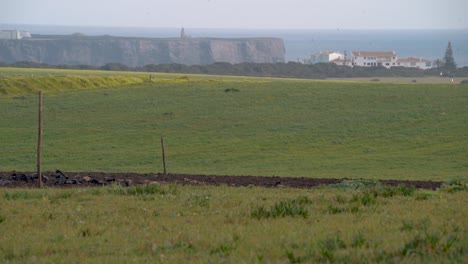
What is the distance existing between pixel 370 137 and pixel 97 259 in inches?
1321

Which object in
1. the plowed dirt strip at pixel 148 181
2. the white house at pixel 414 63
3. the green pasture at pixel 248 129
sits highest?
the white house at pixel 414 63

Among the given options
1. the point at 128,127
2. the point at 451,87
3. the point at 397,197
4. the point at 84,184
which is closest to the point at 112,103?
the point at 128,127

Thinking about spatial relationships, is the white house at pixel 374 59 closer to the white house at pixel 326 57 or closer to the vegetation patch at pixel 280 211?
the white house at pixel 326 57

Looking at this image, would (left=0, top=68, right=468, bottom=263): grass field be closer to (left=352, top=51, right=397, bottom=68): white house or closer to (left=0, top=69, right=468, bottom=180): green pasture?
(left=0, top=69, right=468, bottom=180): green pasture

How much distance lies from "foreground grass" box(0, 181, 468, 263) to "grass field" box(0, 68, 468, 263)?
29mm

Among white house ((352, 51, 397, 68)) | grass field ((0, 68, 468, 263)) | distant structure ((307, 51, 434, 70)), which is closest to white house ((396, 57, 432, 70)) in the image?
distant structure ((307, 51, 434, 70))

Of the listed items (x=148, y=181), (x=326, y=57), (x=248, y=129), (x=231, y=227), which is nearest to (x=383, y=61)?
(x=326, y=57)

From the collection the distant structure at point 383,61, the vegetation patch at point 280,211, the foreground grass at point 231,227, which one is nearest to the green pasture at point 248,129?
the foreground grass at point 231,227

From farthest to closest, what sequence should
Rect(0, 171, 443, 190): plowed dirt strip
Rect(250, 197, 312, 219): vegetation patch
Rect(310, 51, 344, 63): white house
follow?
Rect(310, 51, 344, 63): white house
Rect(0, 171, 443, 190): plowed dirt strip
Rect(250, 197, 312, 219): vegetation patch

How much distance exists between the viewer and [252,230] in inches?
403

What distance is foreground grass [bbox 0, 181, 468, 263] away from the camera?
27.8 ft

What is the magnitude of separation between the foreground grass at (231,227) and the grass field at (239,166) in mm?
29

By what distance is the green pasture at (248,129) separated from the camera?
32312mm

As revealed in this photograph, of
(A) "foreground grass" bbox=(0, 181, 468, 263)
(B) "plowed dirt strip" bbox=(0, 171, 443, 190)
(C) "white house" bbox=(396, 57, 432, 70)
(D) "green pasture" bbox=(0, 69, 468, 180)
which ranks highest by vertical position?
(C) "white house" bbox=(396, 57, 432, 70)
